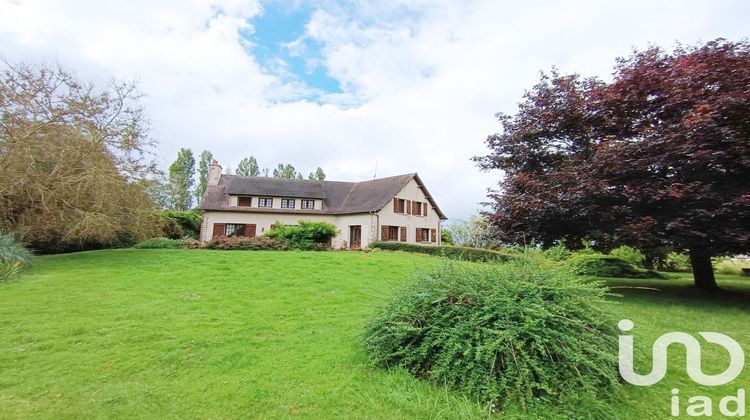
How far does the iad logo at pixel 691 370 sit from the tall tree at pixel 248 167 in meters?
48.7

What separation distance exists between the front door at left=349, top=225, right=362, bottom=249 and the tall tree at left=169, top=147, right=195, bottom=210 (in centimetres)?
2633

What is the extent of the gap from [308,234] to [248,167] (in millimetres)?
33574

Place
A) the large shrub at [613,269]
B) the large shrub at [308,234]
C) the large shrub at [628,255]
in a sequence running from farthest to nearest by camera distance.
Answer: the large shrub at [308,234]
the large shrub at [628,255]
the large shrub at [613,269]

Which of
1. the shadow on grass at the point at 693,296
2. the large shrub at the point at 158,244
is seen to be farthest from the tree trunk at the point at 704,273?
the large shrub at the point at 158,244

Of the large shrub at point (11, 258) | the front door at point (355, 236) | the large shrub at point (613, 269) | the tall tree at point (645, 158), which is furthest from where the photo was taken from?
the front door at point (355, 236)

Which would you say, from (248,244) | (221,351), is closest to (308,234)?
(248,244)

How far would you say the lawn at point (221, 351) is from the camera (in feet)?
9.86

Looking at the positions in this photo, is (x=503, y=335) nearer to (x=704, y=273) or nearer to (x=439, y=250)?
(x=704, y=273)

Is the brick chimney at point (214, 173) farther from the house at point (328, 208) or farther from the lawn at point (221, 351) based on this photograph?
the lawn at point (221, 351)

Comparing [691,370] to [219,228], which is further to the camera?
[219,228]

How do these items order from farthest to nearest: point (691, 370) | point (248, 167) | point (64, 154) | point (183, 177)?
point (248, 167), point (183, 177), point (64, 154), point (691, 370)

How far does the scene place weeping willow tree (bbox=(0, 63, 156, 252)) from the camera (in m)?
11.1

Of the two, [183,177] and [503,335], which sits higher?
[183,177]

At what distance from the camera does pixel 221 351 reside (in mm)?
4145
